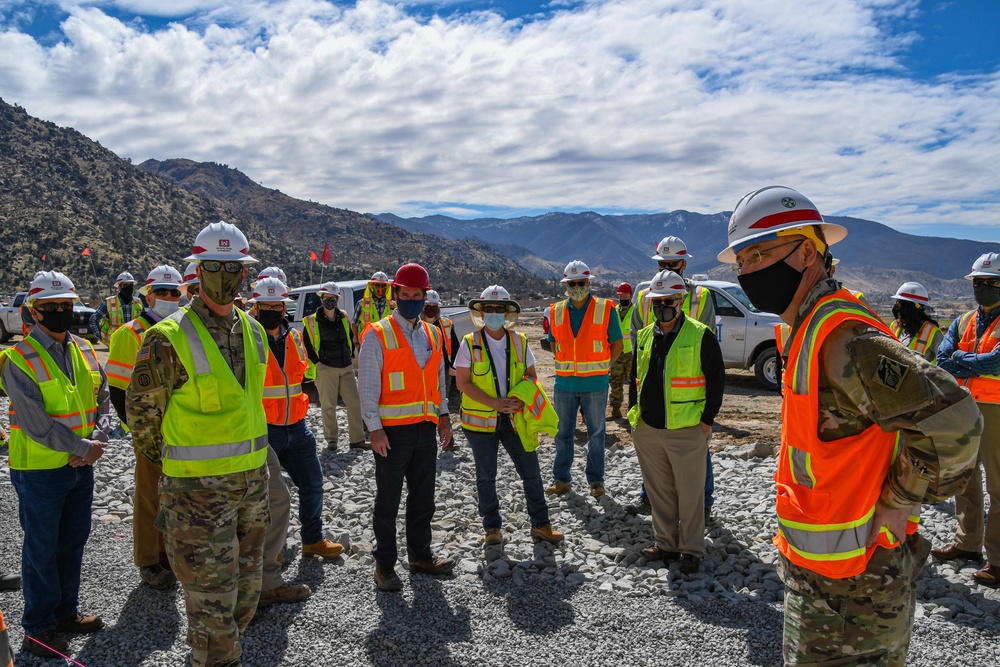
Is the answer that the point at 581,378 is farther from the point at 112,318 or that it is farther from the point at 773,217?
the point at 112,318

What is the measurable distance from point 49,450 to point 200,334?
1557mm

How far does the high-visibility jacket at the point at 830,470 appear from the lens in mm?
2025

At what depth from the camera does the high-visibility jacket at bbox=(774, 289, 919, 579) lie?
2.03 meters

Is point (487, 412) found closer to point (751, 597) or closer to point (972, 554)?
point (751, 597)

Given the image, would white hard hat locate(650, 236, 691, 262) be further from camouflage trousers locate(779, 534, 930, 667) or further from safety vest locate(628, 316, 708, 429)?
camouflage trousers locate(779, 534, 930, 667)

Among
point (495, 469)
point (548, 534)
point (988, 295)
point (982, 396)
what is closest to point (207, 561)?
point (495, 469)

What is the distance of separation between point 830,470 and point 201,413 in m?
2.62

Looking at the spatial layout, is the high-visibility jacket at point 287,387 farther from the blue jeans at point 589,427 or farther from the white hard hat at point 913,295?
the white hard hat at point 913,295

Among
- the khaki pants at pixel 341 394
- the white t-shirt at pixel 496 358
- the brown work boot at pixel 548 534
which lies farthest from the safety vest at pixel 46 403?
the khaki pants at pixel 341 394

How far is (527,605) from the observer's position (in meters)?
4.32

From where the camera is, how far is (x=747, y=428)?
Result: 927 cm

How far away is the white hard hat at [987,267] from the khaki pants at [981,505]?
37.9 inches

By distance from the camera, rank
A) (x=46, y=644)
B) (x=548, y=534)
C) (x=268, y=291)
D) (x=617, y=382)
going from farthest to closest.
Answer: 1. (x=617, y=382)
2. (x=548, y=534)
3. (x=268, y=291)
4. (x=46, y=644)

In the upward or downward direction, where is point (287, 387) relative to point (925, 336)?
downward
